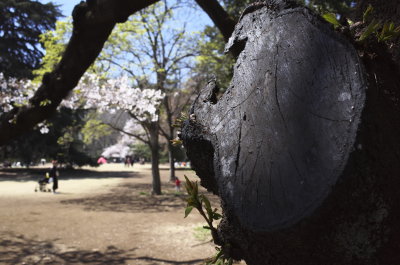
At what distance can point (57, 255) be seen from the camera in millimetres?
6727

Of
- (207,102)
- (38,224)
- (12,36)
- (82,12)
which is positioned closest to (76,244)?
(38,224)

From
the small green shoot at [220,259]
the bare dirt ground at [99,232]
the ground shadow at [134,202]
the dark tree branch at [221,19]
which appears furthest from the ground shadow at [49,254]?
the small green shoot at [220,259]

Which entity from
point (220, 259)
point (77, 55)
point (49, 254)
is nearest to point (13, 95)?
point (49, 254)

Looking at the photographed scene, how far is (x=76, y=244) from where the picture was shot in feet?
24.8

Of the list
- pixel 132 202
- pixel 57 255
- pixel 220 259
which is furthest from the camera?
pixel 132 202

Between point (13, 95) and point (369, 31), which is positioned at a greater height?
point (13, 95)

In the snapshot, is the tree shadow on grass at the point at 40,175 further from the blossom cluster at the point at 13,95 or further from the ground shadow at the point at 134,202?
the blossom cluster at the point at 13,95

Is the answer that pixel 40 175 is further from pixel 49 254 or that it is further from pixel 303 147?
pixel 303 147

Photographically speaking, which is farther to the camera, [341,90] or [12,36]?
[12,36]

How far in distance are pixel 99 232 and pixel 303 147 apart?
8.71 m

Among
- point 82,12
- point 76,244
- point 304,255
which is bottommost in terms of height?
point 76,244

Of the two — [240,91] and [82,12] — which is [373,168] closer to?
[240,91]

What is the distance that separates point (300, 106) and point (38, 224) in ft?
33.4

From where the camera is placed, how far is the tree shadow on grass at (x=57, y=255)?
6.34 m
